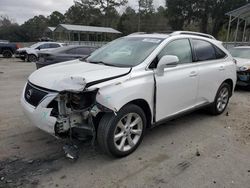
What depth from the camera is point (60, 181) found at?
2.97 m

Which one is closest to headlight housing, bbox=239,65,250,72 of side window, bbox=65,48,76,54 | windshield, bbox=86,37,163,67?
windshield, bbox=86,37,163,67

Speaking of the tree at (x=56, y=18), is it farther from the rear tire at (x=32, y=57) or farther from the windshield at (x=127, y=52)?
the windshield at (x=127, y=52)

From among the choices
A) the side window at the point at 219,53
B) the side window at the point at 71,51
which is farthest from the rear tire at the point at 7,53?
the side window at the point at 219,53

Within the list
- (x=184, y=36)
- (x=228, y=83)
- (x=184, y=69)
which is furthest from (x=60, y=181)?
(x=228, y=83)

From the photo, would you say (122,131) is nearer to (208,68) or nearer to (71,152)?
(71,152)

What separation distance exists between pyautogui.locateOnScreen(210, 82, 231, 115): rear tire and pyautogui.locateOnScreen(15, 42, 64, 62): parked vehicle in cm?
1479

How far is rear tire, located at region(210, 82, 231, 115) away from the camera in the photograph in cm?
521

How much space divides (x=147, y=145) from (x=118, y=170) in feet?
2.79

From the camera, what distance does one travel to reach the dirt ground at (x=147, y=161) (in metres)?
3.00

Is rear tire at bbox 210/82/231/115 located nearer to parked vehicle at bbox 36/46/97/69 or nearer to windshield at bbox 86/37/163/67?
windshield at bbox 86/37/163/67

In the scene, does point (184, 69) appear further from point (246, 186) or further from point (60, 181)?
point (60, 181)

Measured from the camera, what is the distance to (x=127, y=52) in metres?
4.15

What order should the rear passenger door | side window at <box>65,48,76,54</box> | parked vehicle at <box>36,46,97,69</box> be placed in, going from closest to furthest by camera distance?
the rear passenger door, parked vehicle at <box>36,46,97,69</box>, side window at <box>65,48,76,54</box>

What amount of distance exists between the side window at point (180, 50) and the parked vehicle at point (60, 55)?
18.0 ft
